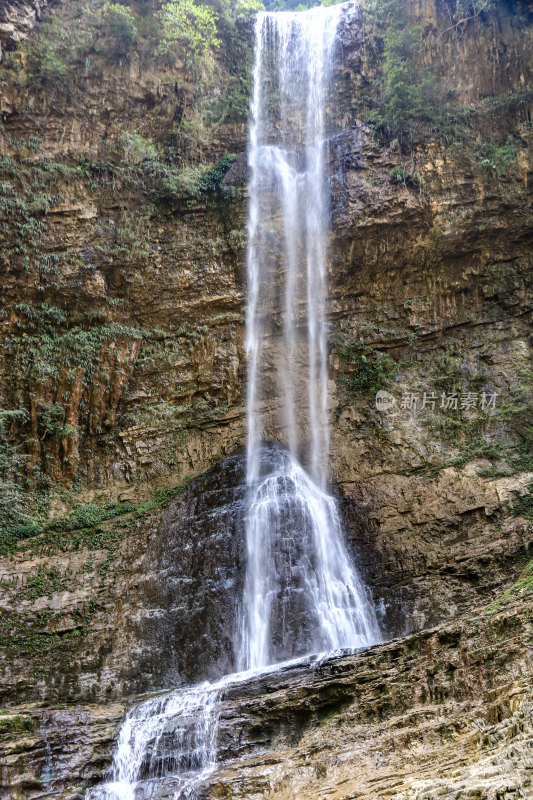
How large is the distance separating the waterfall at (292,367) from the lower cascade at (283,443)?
1.0 inches

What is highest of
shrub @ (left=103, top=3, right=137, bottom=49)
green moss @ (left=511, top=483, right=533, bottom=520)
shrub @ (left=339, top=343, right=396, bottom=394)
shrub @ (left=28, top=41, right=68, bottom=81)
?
shrub @ (left=103, top=3, right=137, bottom=49)

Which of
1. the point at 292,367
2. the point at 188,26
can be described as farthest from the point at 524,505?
the point at 188,26

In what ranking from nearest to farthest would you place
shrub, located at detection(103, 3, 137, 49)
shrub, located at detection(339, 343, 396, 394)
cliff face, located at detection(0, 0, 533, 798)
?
cliff face, located at detection(0, 0, 533, 798), shrub, located at detection(339, 343, 396, 394), shrub, located at detection(103, 3, 137, 49)

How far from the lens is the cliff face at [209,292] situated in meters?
14.4

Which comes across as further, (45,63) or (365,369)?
(45,63)

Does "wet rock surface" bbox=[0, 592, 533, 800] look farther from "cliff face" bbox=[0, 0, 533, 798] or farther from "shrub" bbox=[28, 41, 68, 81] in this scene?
"shrub" bbox=[28, 41, 68, 81]

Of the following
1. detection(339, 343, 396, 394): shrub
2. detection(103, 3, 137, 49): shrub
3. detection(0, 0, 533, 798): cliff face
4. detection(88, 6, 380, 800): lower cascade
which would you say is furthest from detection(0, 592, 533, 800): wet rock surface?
detection(103, 3, 137, 49): shrub

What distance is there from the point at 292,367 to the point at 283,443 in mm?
2045

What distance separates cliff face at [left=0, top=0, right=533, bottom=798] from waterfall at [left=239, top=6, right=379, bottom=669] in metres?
0.47

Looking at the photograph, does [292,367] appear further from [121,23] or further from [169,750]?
[121,23]

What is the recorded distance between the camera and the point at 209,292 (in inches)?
662

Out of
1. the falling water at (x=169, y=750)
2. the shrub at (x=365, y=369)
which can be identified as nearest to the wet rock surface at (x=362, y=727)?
the falling water at (x=169, y=750)

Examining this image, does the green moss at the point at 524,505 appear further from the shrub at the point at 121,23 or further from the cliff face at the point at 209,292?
the shrub at the point at 121,23

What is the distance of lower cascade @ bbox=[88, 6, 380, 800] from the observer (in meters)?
9.46
